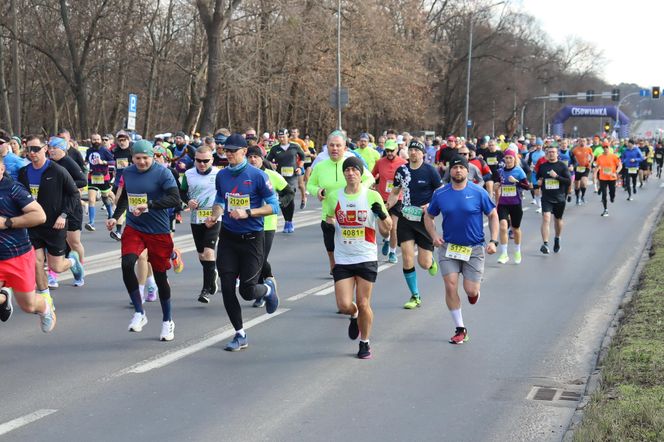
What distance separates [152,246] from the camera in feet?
29.2

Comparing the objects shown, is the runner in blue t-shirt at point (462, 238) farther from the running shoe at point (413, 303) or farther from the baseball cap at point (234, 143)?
the baseball cap at point (234, 143)

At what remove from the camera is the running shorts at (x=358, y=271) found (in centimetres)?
812

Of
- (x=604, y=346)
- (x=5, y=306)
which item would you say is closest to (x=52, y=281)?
(x=5, y=306)

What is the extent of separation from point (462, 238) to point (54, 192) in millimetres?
4046

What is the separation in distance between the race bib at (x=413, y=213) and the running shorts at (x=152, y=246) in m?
2.88

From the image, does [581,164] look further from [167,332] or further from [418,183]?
[167,332]

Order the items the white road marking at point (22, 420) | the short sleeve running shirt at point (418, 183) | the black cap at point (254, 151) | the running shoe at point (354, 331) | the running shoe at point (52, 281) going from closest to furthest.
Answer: the white road marking at point (22, 420), the running shoe at point (354, 331), the black cap at point (254, 151), the short sleeve running shirt at point (418, 183), the running shoe at point (52, 281)

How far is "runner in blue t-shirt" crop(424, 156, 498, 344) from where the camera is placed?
892 cm

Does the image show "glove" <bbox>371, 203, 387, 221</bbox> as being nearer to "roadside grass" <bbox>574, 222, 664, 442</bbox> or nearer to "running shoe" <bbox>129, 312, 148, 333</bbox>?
"roadside grass" <bbox>574, 222, 664, 442</bbox>

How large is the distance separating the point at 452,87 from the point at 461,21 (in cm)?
605

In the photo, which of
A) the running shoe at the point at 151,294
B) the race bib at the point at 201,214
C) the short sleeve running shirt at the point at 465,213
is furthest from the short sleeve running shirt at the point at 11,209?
the short sleeve running shirt at the point at 465,213

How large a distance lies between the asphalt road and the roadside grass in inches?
10.5

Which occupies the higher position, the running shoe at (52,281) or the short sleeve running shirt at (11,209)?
the short sleeve running shirt at (11,209)

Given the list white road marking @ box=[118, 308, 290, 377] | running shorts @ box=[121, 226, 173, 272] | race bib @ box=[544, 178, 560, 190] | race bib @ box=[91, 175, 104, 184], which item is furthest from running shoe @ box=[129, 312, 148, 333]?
race bib @ box=[91, 175, 104, 184]
